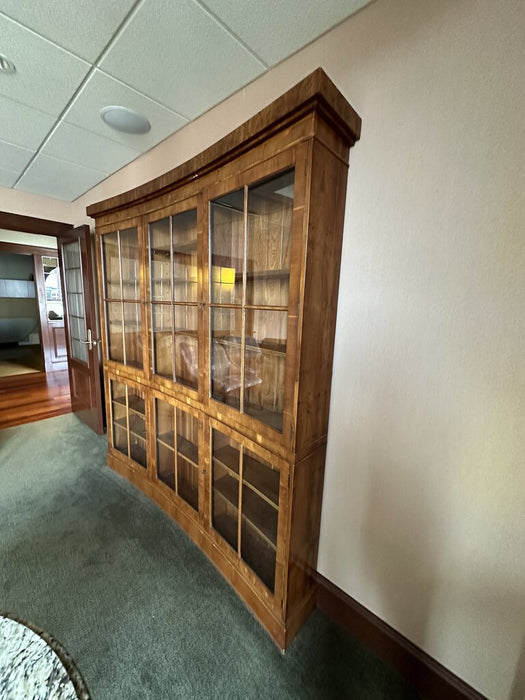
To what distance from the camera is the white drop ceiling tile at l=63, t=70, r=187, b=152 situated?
1501 mm

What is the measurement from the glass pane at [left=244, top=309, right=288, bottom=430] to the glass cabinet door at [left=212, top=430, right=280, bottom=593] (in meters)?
0.23

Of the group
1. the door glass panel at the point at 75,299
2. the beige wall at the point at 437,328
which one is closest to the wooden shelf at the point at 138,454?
the door glass panel at the point at 75,299

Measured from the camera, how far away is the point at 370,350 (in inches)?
45.3

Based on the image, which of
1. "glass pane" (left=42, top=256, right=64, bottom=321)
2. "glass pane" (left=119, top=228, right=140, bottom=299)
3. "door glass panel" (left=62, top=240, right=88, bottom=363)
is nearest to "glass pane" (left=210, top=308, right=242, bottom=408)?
"glass pane" (left=119, top=228, right=140, bottom=299)

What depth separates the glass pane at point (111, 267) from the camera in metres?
2.19

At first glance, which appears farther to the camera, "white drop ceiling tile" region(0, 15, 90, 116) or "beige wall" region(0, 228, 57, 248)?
"beige wall" region(0, 228, 57, 248)

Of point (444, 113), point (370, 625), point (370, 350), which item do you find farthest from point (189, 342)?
point (370, 625)

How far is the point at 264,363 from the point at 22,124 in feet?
7.55

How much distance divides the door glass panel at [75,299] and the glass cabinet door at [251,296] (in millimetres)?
2307

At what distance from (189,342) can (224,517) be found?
1.02 metres

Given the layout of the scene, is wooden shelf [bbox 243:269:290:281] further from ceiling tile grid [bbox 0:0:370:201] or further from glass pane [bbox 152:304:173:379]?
ceiling tile grid [bbox 0:0:370:201]

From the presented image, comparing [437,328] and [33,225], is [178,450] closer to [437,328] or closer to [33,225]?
[437,328]

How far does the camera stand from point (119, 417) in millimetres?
2373

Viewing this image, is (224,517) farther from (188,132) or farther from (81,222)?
(81,222)
